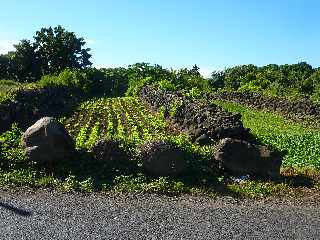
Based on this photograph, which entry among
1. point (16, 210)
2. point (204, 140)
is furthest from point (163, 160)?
point (204, 140)

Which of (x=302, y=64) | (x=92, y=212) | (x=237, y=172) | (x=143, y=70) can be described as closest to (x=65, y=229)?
(x=92, y=212)

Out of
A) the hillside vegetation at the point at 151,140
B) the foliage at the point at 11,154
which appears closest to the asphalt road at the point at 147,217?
the hillside vegetation at the point at 151,140

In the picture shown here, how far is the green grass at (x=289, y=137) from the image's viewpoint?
22.7 metres

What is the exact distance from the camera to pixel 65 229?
470 inches

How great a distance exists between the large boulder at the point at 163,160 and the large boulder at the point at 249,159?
1.69 metres

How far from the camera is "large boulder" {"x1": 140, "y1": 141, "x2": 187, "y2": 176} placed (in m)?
17.0

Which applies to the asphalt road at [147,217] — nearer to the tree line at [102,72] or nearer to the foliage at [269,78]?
the foliage at [269,78]

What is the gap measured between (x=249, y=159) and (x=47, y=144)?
7190 millimetres

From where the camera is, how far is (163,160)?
17.0 meters

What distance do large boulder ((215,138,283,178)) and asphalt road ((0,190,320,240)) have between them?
8.48 ft

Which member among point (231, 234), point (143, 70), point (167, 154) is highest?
point (143, 70)

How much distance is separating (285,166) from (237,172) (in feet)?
12.5

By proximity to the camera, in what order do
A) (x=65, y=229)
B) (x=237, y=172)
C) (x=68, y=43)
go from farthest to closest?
1. (x=68, y=43)
2. (x=237, y=172)
3. (x=65, y=229)

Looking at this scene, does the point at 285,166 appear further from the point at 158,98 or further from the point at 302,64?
the point at 302,64
